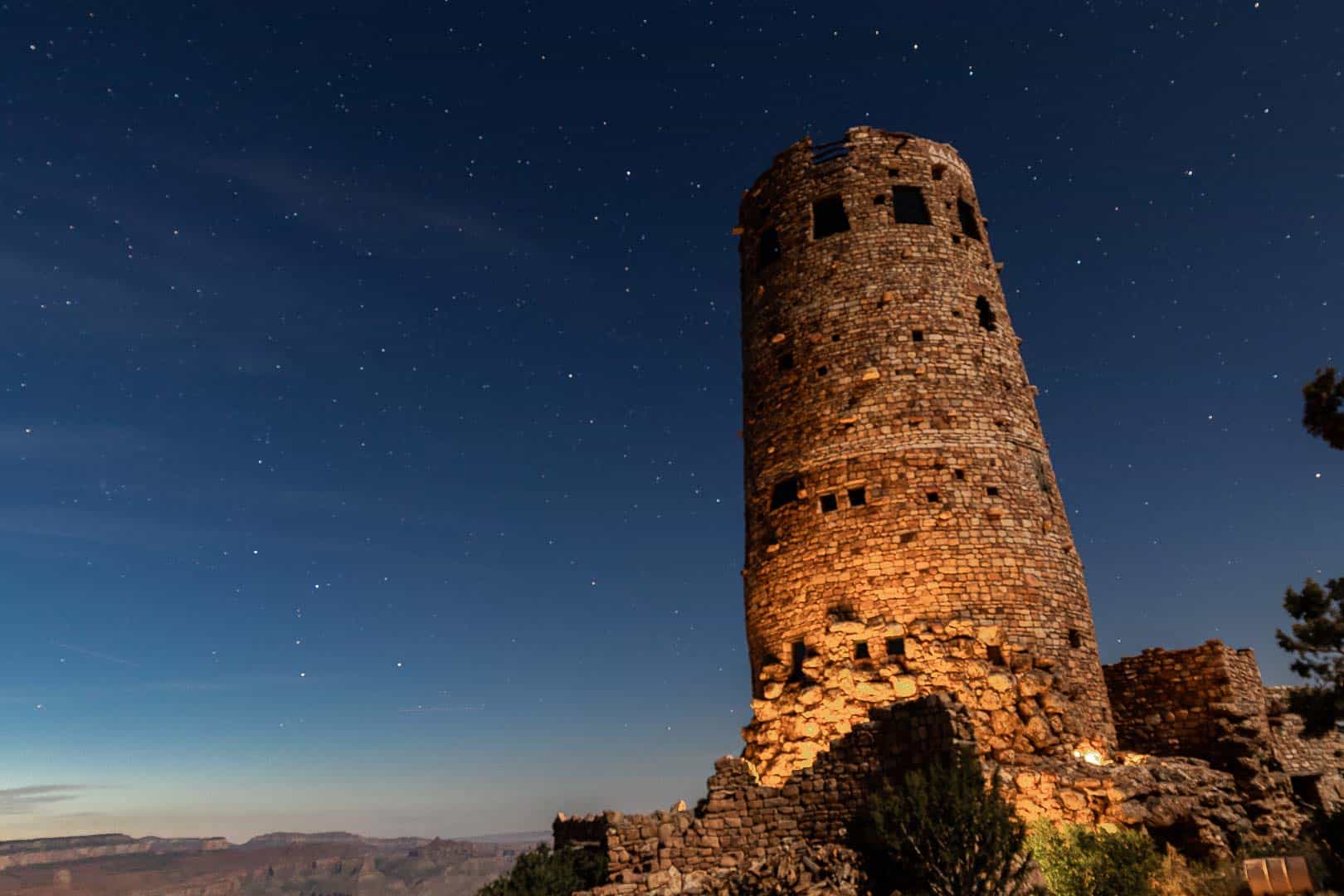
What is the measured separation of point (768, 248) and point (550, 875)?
47.4 feet

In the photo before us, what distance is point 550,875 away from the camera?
1441 centimetres

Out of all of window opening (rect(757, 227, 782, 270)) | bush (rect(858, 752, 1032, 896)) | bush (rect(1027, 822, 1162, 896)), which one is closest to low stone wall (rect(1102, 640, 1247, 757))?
bush (rect(1027, 822, 1162, 896))

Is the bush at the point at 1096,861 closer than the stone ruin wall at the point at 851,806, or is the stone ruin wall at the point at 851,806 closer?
the bush at the point at 1096,861

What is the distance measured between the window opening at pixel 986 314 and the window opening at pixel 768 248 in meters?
4.71

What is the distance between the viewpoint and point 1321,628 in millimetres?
15062

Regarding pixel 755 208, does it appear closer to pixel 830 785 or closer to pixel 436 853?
pixel 830 785

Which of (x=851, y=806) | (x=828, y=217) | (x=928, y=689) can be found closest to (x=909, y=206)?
(x=828, y=217)

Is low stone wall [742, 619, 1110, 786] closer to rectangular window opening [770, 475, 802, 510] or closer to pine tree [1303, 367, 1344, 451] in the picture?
rectangular window opening [770, 475, 802, 510]

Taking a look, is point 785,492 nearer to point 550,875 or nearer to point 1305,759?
point 550,875

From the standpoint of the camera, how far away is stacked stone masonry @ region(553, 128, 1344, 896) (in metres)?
13.0

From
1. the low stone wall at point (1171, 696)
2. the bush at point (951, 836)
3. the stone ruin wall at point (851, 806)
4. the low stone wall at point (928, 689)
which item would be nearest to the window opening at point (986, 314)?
the low stone wall at point (928, 689)

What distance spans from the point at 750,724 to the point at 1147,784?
684cm

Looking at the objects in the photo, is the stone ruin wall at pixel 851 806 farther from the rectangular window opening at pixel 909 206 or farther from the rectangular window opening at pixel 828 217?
the rectangular window opening at pixel 909 206

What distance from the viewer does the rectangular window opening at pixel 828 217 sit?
64.7 feet
